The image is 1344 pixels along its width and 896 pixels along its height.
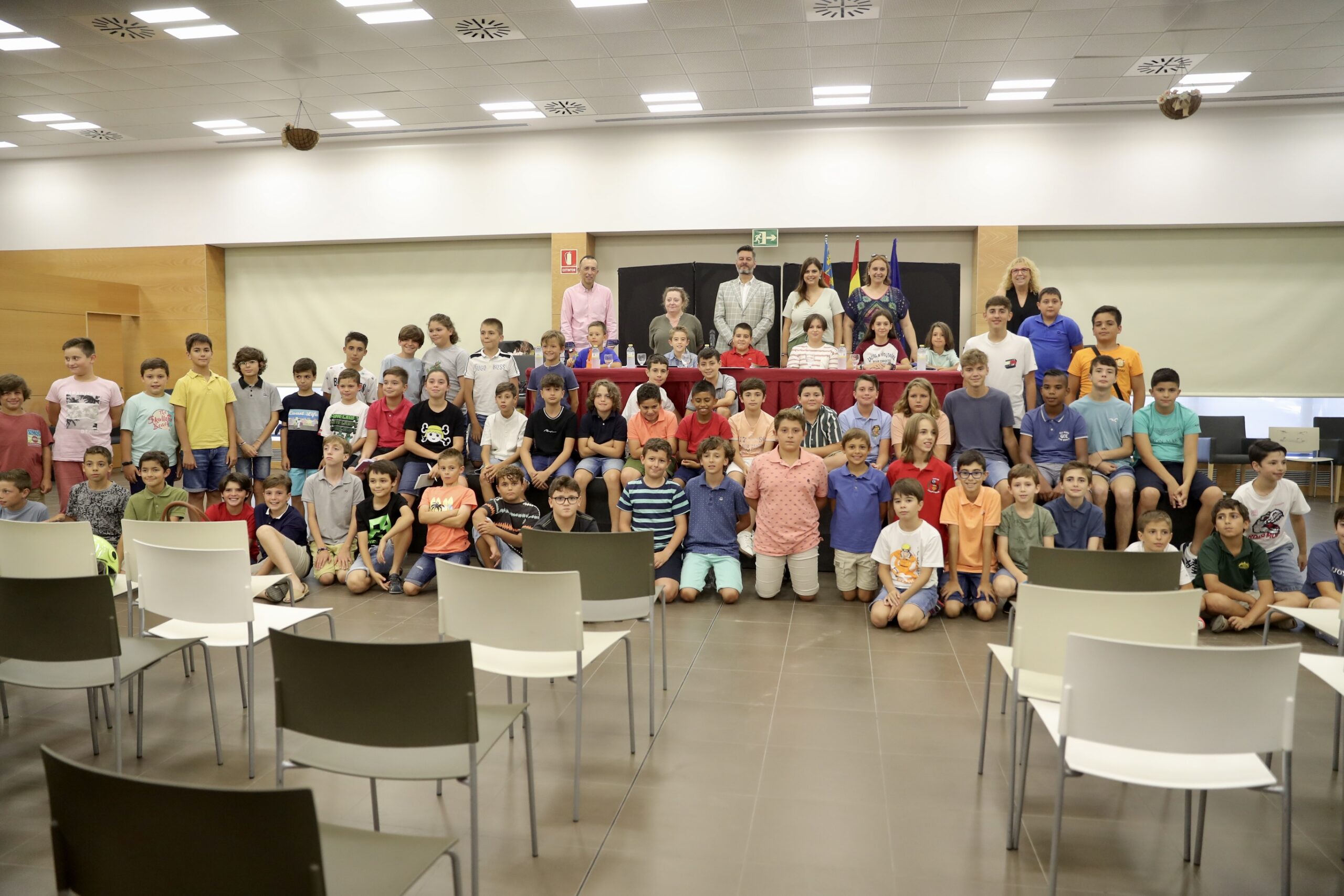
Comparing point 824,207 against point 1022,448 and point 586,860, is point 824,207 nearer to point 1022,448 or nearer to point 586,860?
point 1022,448

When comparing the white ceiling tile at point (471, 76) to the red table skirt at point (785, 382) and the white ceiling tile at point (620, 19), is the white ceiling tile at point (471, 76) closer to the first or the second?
the white ceiling tile at point (620, 19)

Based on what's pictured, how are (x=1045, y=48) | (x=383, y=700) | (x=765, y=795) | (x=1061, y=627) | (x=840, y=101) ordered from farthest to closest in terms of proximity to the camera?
(x=840, y=101)
(x=1045, y=48)
(x=765, y=795)
(x=1061, y=627)
(x=383, y=700)

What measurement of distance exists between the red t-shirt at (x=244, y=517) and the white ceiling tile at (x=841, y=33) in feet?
18.7

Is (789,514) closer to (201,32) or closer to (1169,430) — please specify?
(1169,430)

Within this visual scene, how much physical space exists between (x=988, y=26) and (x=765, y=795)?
21.7 ft

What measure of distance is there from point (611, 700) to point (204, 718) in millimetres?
1672

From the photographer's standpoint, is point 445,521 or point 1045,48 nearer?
point 445,521

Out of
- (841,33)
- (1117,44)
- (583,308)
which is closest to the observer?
(841,33)

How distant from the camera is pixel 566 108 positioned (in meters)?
9.41

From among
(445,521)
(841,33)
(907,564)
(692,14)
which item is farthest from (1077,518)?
(692,14)

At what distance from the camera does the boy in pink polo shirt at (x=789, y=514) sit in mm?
5387

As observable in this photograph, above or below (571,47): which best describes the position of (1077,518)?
below

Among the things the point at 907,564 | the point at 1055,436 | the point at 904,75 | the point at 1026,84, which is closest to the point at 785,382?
the point at 1055,436

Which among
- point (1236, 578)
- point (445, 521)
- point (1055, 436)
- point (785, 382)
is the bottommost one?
point (1236, 578)
